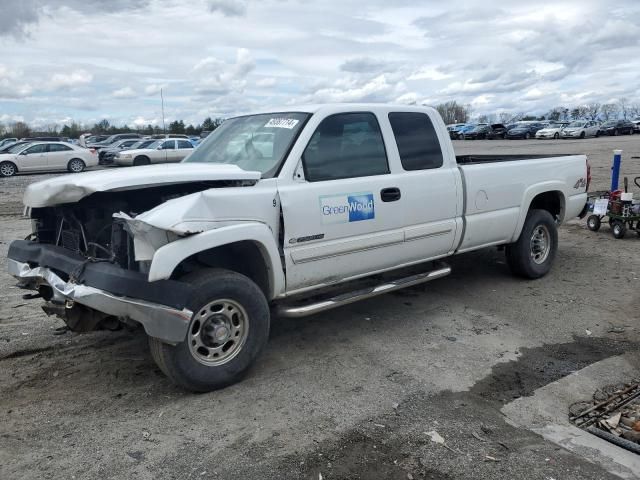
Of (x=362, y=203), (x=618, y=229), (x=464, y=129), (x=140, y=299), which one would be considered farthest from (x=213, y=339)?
(x=464, y=129)

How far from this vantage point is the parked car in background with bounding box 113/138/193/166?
27.5m

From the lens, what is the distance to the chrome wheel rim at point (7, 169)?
2591cm

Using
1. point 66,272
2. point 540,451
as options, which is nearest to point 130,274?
point 66,272

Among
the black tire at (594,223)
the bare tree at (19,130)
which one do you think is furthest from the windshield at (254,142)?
the bare tree at (19,130)

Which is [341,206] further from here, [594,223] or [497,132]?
[497,132]

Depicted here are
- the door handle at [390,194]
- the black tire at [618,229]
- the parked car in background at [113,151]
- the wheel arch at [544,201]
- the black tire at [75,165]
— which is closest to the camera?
the door handle at [390,194]

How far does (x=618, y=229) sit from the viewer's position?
8922 millimetres

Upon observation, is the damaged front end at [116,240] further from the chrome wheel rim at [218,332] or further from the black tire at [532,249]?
the black tire at [532,249]

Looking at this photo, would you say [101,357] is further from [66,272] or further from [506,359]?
[506,359]

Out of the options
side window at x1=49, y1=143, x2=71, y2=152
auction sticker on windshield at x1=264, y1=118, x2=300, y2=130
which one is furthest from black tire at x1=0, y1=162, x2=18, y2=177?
auction sticker on windshield at x1=264, y1=118, x2=300, y2=130

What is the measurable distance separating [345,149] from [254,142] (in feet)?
2.53

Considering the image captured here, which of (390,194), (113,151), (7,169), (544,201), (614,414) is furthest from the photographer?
(113,151)

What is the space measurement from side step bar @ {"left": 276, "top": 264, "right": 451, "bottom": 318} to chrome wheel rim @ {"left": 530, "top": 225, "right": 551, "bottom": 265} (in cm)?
180

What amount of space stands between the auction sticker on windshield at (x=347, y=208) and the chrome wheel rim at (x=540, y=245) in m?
2.87
